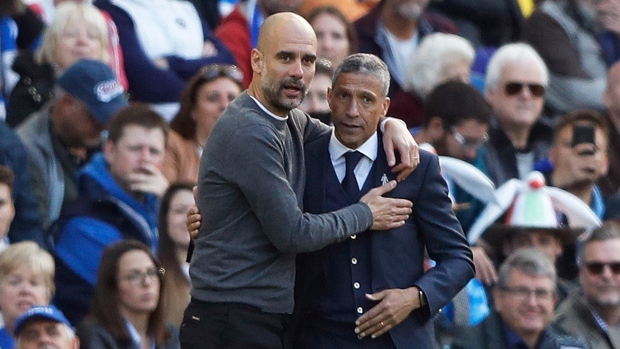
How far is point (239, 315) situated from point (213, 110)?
135 inches

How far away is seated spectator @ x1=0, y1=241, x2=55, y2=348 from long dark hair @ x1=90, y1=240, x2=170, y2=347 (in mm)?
250

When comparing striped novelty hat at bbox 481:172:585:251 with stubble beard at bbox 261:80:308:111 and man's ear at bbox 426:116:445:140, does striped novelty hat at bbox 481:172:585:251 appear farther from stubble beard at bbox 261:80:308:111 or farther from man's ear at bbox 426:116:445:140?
stubble beard at bbox 261:80:308:111

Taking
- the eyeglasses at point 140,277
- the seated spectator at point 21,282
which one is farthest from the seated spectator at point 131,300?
the seated spectator at point 21,282

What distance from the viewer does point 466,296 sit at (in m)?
8.38

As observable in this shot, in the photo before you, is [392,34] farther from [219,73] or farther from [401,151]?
[401,151]

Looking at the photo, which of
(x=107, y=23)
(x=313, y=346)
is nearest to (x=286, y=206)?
(x=313, y=346)

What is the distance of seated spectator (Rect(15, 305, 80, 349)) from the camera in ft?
24.6

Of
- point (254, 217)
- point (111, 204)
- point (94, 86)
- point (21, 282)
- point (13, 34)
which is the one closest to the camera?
point (254, 217)

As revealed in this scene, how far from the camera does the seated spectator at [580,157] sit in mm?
9719

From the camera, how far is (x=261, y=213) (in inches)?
231

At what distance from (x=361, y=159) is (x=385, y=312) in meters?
0.58

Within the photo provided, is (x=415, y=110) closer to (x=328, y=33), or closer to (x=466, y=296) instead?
(x=328, y=33)

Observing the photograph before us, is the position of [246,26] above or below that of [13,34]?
above

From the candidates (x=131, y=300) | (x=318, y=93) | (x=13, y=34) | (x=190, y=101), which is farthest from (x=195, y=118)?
(x=131, y=300)
